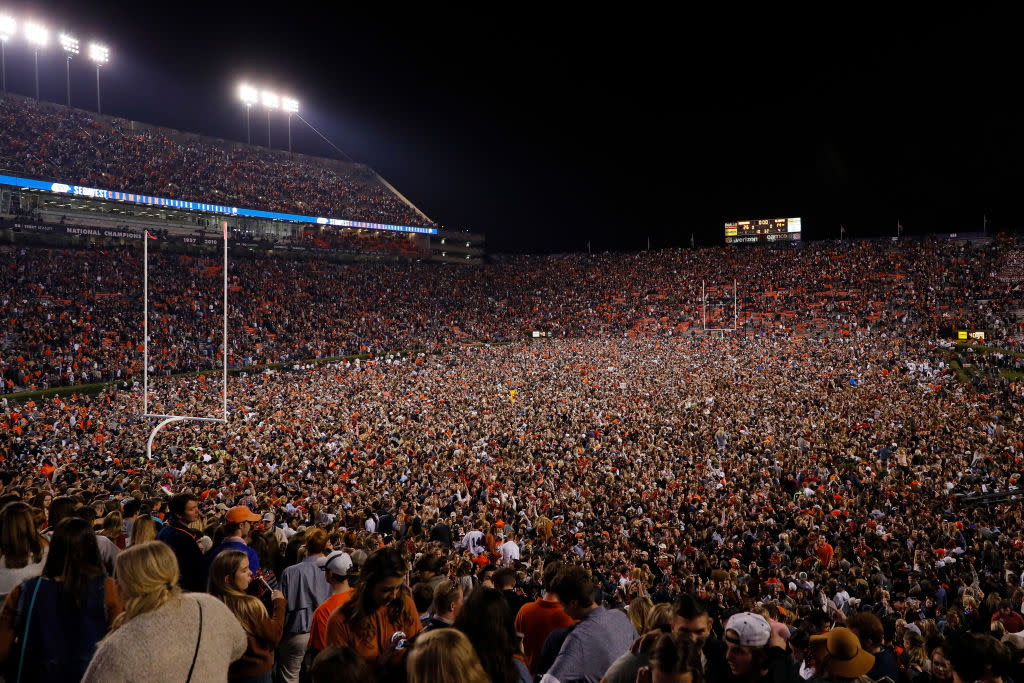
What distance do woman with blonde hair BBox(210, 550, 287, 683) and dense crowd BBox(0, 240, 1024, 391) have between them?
84.7 feet

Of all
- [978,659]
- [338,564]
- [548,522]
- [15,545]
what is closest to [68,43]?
[548,522]

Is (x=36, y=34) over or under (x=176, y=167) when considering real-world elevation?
over

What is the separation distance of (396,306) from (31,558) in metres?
42.9

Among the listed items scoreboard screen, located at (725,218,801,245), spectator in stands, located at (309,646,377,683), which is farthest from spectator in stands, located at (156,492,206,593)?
scoreboard screen, located at (725,218,801,245)

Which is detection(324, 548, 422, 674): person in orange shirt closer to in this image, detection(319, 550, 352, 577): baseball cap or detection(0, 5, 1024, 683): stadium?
detection(0, 5, 1024, 683): stadium

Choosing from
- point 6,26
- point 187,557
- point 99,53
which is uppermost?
point 99,53

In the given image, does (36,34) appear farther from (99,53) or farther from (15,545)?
(15,545)

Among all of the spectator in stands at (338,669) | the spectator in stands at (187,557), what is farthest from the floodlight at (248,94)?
the spectator in stands at (338,669)

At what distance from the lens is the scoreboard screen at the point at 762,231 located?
60.9 m

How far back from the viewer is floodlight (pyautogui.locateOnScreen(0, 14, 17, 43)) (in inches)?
1601

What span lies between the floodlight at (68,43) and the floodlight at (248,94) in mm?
10816

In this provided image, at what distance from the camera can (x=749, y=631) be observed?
265 cm

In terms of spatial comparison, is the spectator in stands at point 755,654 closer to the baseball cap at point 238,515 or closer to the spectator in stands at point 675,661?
the spectator in stands at point 675,661

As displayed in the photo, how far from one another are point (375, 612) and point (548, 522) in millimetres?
6159
